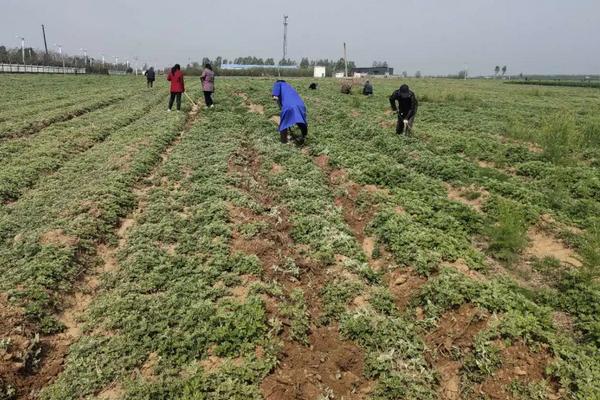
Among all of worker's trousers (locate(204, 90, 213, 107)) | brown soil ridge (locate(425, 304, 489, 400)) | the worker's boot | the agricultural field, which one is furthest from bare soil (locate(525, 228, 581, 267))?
→ worker's trousers (locate(204, 90, 213, 107))

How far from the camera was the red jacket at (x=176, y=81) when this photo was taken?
1706 cm

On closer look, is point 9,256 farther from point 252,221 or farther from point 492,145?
point 492,145

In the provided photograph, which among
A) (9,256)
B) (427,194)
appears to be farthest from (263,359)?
(427,194)

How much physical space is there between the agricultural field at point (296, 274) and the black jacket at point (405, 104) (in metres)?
2.17

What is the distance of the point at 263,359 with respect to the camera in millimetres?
4684

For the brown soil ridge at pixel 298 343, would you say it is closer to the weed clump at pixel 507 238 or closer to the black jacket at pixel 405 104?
the weed clump at pixel 507 238

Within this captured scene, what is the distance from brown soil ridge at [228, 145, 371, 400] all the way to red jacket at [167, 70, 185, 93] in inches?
417

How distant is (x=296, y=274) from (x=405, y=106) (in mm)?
9394

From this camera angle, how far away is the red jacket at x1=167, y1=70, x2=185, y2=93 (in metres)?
17.1

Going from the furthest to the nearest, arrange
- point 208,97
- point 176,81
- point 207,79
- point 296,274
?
point 208,97 → point 207,79 → point 176,81 → point 296,274

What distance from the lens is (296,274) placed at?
6348mm

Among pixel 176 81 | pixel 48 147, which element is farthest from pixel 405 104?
pixel 48 147

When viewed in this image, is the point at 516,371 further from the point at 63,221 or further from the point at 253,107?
the point at 253,107

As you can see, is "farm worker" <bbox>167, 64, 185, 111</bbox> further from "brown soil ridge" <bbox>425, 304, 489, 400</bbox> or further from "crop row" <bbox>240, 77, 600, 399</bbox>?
"brown soil ridge" <bbox>425, 304, 489, 400</bbox>
